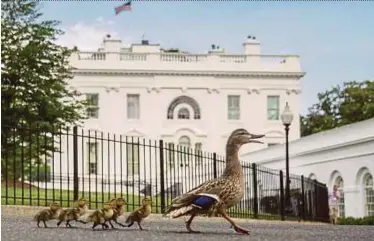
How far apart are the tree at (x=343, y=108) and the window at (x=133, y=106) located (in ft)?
40.2

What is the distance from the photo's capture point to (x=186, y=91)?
56406mm

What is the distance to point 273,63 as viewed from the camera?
190 feet

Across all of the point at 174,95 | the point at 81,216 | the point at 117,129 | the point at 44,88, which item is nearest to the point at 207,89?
the point at 174,95

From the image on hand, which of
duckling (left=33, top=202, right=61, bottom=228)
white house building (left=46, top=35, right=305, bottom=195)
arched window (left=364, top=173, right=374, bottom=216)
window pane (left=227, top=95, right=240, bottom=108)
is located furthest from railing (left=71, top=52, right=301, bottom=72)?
duckling (left=33, top=202, right=61, bottom=228)

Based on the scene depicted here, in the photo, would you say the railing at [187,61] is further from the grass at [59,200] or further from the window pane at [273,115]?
the grass at [59,200]

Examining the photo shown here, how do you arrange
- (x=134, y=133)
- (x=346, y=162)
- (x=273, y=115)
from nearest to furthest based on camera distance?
(x=346, y=162)
(x=134, y=133)
(x=273, y=115)

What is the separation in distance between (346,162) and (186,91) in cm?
2617

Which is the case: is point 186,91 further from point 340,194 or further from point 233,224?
point 233,224

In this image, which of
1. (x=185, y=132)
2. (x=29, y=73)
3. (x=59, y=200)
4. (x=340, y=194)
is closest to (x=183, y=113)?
(x=185, y=132)

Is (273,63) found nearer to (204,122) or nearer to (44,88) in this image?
(204,122)

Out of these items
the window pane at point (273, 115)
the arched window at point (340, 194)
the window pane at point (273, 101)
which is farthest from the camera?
the window pane at point (273, 101)

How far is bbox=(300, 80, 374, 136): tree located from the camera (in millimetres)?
56969

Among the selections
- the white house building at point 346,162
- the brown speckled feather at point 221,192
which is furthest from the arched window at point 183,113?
the brown speckled feather at point 221,192

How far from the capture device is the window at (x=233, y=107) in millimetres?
57031
